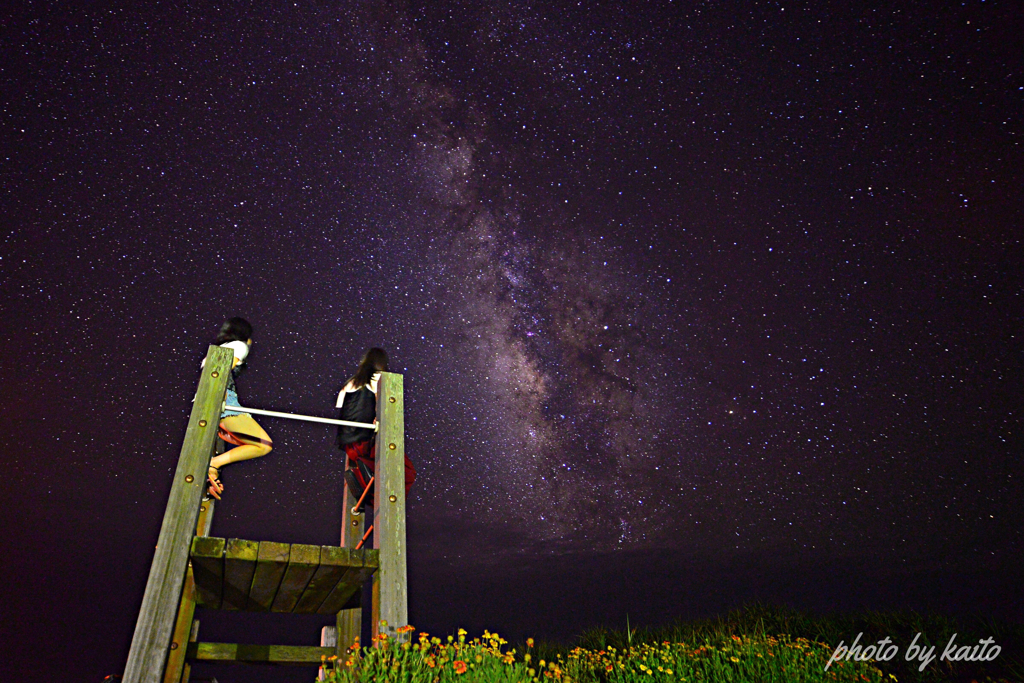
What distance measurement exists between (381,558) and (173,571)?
113 cm

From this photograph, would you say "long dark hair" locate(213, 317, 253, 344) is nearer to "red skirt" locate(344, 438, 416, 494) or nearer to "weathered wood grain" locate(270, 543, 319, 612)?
"red skirt" locate(344, 438, 416, 494)

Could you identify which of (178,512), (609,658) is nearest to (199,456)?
(178,512)

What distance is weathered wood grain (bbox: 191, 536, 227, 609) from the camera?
3184 millimetres

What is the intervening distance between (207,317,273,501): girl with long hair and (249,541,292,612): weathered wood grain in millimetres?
973

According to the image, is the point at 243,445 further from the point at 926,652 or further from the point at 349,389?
the point at 926,652

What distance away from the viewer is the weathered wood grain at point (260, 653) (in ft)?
13.5

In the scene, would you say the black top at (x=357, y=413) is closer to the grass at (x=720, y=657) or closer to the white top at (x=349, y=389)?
the white top at (x=349, y=389)

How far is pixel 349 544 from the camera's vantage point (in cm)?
500

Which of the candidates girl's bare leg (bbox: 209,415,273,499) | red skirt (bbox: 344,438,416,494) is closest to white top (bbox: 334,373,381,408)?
red skirt (bbox: 344,438,416,494)

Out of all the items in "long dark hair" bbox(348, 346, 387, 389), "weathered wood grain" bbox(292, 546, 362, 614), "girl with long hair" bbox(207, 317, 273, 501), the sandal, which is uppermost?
"long dark hair" bbox(348, 346, 387, 389)

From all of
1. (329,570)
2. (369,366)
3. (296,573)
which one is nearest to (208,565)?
(296,573)

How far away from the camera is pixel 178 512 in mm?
3244

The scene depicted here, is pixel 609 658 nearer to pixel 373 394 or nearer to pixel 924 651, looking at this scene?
pixel 924 651

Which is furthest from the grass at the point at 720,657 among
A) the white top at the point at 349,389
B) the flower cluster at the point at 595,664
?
the white top at the point at 349,389
